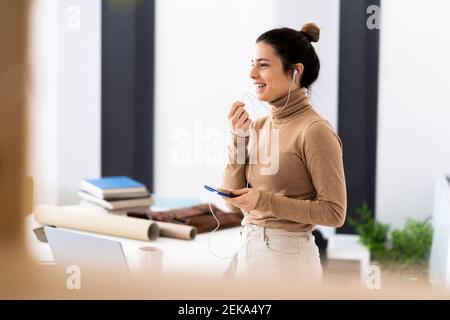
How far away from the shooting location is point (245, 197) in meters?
1.08

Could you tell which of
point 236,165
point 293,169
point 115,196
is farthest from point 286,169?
point 115,196

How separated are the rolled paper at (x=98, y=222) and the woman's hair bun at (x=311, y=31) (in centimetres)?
73

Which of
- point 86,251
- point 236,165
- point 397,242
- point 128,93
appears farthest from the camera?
point 128,93

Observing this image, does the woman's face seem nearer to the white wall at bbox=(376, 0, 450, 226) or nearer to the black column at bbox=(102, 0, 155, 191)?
the white wall at bbox=(376, 0, 450, 226)

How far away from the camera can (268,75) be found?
1.15m

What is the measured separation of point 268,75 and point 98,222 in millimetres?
771

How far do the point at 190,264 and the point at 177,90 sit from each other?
1308 mm

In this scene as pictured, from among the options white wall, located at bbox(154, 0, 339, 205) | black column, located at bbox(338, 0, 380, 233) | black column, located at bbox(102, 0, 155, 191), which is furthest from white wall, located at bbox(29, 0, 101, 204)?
black column, located at bbox(338, 0, 380, 233)

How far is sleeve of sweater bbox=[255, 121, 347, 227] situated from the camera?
108 centimetres

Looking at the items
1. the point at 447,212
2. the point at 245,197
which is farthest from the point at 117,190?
the point at 447,212

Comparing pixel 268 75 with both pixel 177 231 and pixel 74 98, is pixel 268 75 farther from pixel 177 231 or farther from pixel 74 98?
pixel 74 98

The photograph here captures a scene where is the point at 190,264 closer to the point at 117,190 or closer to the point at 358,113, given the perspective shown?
the point at 117,190

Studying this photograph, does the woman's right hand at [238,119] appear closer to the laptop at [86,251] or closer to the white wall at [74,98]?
the laptop at [86,251]
